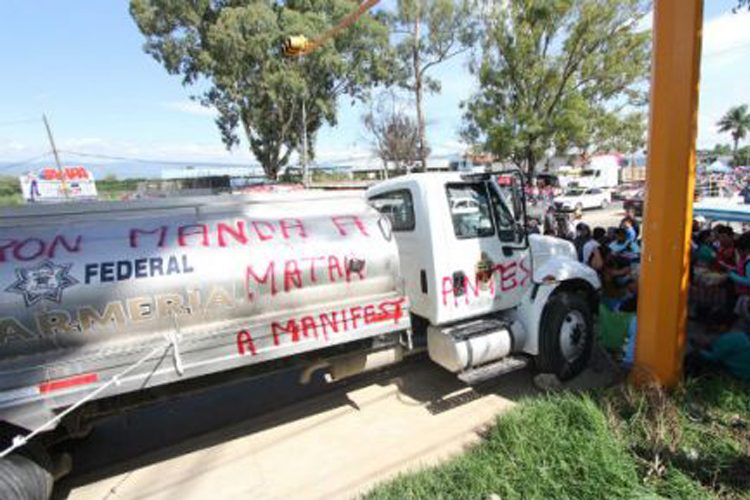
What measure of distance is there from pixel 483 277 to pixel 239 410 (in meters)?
3.01

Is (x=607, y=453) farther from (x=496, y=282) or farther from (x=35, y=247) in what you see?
(x=35, y=247)

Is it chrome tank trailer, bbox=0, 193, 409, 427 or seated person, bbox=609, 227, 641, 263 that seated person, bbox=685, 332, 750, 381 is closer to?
seated person, bbox=609, 227, 641, 263

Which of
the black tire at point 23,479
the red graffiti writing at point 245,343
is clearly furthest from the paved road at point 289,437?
the red graffiti writing at point 245,343

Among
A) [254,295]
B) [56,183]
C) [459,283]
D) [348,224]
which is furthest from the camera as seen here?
[56,183]

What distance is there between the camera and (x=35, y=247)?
3.02m

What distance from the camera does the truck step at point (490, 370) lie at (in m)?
4.48

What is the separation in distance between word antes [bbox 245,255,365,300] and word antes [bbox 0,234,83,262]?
117 centimetres

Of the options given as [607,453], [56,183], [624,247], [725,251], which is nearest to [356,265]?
[607,453]

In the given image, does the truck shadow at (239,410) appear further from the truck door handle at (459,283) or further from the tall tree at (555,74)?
the tall tree at (555,74)

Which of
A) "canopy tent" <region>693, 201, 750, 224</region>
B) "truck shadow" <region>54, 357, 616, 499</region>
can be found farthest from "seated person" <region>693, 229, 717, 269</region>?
"truck shadow" <region>54, 357, 616, 499</region>

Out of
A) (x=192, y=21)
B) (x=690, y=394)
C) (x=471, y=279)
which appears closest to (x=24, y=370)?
(x=471, y=279)

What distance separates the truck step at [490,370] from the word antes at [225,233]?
181 cm

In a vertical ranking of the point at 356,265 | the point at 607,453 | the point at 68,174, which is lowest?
the point at 607,453

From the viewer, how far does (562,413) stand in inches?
159
